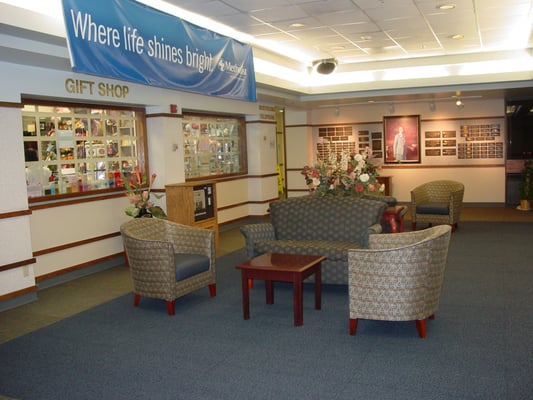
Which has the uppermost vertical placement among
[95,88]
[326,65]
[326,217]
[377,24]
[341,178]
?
[377,24]

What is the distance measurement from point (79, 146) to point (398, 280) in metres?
4.94

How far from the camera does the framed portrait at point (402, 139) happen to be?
1384cm

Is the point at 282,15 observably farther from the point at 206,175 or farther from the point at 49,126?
the point at 206,175

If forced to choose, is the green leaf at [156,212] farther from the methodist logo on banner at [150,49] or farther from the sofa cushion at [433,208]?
the sofa cushion at [433,208]

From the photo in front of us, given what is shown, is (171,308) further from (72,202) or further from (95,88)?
(95,88)

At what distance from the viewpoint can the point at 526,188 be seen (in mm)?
12367

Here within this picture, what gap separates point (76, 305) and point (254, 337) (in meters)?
2.31

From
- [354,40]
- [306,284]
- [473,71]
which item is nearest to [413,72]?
[473,71]

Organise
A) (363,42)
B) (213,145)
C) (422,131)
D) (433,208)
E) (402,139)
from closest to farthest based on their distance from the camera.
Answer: (363,42) → (433,208) → (213,145) → (422,131) → (402,139)

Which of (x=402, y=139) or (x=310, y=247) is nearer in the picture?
(x=310, y=247)

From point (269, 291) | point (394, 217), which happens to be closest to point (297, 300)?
point (269, 291)

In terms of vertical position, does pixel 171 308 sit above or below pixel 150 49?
below

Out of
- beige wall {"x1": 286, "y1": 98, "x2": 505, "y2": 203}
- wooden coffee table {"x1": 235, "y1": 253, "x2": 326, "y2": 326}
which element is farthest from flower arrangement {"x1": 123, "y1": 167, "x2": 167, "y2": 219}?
beige wall {"x1": 286, "y1": 98, "x2": 505, "y2": 203}

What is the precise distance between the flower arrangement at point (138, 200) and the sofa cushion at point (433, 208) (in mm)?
4735
